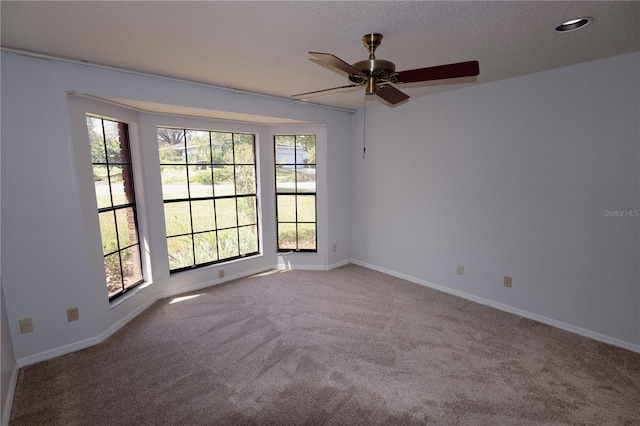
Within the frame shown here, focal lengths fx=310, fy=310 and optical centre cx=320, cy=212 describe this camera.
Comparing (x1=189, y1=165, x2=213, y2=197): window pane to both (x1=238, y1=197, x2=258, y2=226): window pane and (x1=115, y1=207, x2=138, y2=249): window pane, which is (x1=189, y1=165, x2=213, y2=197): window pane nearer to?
(x1=238, y1=197, x2=258, y2=226): window pane

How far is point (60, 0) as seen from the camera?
5.21 feet

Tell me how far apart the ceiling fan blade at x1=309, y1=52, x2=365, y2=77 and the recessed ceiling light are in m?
1.32

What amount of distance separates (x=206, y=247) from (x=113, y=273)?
44.6 inches

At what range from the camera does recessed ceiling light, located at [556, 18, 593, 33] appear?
1873mm

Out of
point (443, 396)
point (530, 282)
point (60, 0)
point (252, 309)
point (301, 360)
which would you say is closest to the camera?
point (60, 0)

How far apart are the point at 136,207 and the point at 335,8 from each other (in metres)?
2.97

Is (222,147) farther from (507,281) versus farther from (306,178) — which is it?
(507,281)

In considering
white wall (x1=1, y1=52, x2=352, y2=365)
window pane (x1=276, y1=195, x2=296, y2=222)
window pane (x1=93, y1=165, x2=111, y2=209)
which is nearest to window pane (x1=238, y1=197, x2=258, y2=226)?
window pane (x1=276, y1=195, x2=296, y2=222)

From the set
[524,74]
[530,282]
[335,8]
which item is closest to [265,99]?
[335,8]

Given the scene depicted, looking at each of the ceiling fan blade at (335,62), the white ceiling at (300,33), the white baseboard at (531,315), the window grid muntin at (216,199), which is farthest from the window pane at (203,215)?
the ceiling fan blade at (335,62)

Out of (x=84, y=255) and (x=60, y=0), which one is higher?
(x=60, y=0)

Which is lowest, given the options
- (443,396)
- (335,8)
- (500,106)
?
(443,396)

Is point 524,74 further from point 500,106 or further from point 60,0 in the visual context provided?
point 60,0

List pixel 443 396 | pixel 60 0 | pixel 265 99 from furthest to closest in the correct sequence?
pixel 265 99 → pixel 443 396 → pixel 60 0
